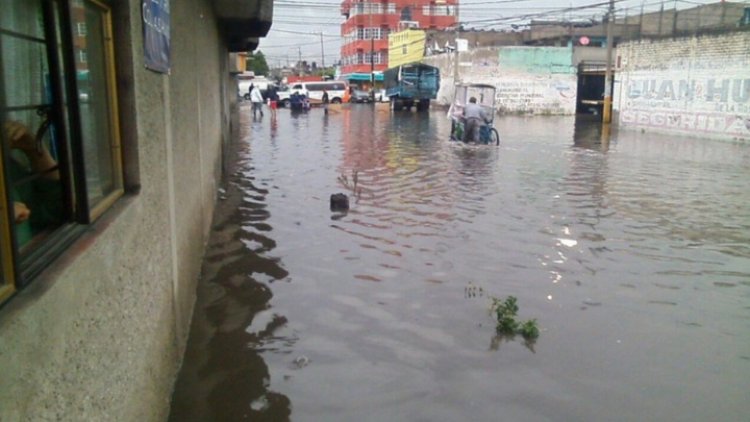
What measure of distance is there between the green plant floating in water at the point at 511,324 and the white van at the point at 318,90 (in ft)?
155

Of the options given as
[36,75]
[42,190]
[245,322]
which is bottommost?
Result: [245,322]

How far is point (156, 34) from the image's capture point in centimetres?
396

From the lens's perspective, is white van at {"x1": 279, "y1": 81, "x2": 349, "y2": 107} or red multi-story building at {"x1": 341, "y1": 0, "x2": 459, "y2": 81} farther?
red multi-story building at {"x1": 341, "y1": 0, "x2": 459, "y2": 81}

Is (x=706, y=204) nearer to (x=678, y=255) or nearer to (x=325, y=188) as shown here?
Result: (x=678, y=255)

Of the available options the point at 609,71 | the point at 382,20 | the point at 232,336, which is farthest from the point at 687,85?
the point at 382,20

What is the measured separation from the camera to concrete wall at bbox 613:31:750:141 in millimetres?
21859

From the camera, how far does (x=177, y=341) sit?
15.2 feet

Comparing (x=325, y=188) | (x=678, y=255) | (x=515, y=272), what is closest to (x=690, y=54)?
(x=325, y=188)

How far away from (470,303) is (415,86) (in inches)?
1579

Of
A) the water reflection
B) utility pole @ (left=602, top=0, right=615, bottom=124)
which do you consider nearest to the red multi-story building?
utility pole @ (left=602, top=0, right=615, bottom=124)

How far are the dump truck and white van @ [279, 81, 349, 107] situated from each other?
9044 mm

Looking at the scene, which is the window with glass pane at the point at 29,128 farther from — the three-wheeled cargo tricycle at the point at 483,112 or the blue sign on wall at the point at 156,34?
the three-wheeled cargo tricycle at the point at 483,112

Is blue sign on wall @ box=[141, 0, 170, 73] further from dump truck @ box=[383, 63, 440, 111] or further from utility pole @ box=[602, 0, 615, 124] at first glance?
dump truck @ box=[383, 63, 440, 111]

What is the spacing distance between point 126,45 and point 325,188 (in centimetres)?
949
